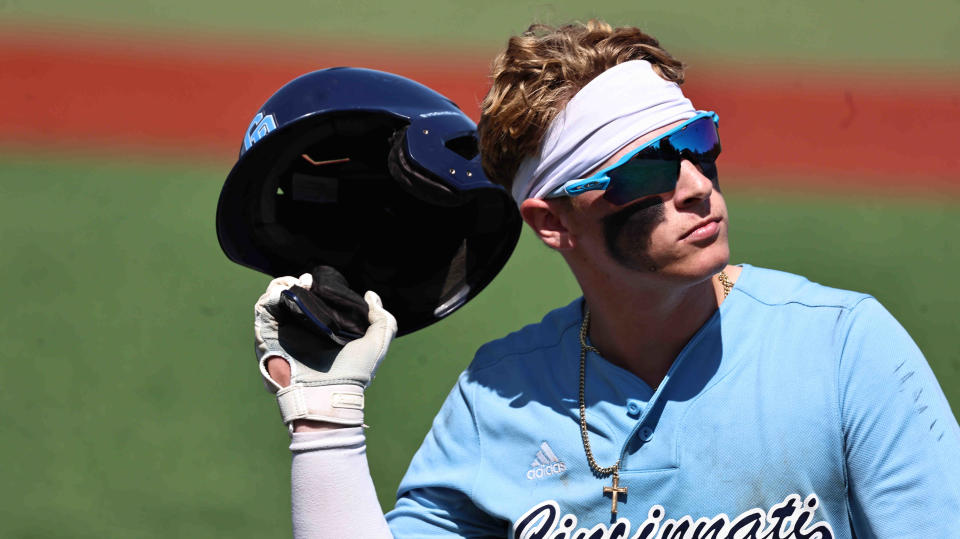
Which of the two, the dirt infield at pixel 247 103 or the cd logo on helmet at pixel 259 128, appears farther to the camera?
the dirt infield at pixel 247 103

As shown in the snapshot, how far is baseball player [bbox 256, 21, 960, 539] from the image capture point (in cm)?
137

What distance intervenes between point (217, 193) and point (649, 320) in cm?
142

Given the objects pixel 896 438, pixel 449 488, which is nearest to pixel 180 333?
pixel 449 488

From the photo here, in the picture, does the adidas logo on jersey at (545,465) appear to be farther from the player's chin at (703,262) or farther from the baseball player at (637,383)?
the player's chin at (703,262)

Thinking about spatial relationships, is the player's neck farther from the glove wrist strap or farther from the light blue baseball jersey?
the glove wrist strap

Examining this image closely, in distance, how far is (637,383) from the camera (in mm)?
1563

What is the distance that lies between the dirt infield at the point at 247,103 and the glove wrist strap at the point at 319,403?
1196 mm

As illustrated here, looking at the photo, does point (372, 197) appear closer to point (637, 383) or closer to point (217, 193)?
point (637, 383)

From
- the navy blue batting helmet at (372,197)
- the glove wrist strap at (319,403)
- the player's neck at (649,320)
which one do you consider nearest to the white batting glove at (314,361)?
the glove wrist strap at (319,403)

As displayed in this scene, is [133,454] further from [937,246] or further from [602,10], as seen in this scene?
[937,246]

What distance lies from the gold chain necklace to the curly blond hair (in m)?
0.29

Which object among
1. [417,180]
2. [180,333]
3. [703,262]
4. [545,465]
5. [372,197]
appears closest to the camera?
[703,262]

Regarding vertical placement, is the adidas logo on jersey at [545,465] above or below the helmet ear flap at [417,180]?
below

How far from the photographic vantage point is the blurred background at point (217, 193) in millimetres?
2531
